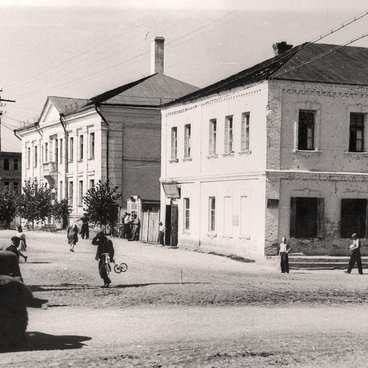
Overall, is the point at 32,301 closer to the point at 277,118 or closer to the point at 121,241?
the point at 277,118

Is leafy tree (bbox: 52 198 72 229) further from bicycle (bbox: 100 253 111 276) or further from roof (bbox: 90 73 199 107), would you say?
bicycle (bbox: 100 253 111 276)

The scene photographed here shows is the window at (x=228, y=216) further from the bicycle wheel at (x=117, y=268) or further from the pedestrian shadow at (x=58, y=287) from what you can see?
the pedestrian shadow at (x=58, y=287)

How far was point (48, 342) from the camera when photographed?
36.7 feet

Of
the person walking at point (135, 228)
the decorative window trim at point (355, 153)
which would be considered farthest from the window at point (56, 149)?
the decorative window trim at point (355, 153)

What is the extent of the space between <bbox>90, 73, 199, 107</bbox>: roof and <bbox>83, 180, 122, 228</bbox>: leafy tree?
6.58 m

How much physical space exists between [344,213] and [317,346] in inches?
734

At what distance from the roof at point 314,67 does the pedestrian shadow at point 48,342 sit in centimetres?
1820

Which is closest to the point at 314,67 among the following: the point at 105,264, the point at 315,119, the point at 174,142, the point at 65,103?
the point at 315,119

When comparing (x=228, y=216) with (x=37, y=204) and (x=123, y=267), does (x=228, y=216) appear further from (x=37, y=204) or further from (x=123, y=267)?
(x=37, y=204)

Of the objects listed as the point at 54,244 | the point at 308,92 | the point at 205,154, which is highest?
the point at 308,92

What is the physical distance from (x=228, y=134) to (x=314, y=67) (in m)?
4.69

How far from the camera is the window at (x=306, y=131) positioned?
2877 cm

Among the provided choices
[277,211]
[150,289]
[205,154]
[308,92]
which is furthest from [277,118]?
[150,289]

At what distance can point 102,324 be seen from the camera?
42.4 feet
